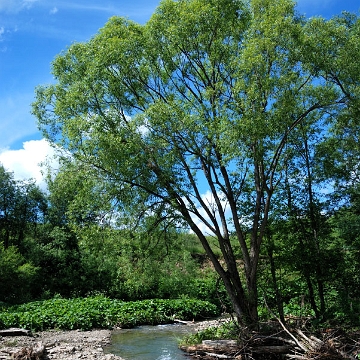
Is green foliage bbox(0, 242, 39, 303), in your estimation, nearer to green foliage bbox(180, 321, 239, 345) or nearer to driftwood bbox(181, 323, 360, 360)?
green foliage bbox(180, 321, 239, 345)

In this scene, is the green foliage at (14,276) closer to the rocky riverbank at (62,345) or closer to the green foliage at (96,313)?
the green foliage at (96,313)

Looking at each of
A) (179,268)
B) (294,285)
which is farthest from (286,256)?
(179,268)

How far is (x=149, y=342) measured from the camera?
13.9 metres

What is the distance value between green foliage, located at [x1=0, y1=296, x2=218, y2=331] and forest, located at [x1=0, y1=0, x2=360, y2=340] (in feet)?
12.2

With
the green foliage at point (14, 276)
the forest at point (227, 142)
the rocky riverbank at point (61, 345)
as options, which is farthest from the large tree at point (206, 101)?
A: the green foliage at point (14, 276)

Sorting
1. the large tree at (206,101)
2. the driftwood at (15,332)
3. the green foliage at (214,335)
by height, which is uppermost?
the large tree at (206,101)

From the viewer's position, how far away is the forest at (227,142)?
1143 cm

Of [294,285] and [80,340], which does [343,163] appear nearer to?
[294,285]

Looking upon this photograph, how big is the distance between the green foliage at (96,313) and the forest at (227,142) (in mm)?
3705

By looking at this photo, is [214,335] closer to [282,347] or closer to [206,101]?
[282,347]

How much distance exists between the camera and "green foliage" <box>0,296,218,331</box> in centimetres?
1528

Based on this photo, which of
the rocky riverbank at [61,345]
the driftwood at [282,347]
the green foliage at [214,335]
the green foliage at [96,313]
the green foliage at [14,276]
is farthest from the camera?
the green foliage at [14,276]

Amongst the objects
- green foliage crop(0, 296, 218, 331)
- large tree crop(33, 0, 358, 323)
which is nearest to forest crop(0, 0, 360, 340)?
large tree crop(33, 0, 358, 323)

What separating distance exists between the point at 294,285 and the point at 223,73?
695 cm
